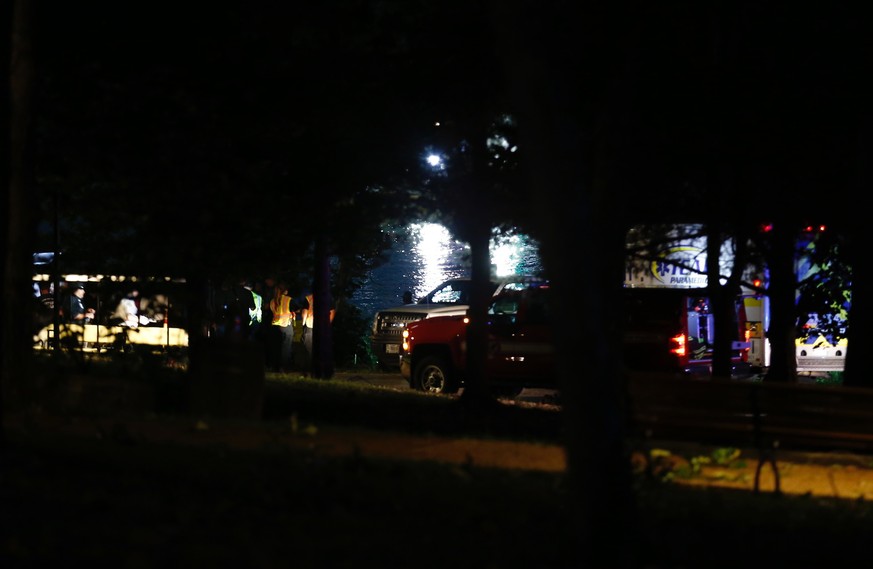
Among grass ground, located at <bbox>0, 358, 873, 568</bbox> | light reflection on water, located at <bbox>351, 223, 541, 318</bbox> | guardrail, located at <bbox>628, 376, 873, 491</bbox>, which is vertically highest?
light reflection on water, located at <bbox>351, 223, 541, 318</bbox>

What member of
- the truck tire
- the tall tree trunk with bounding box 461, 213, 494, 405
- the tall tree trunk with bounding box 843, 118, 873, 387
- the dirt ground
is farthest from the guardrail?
the truck tire

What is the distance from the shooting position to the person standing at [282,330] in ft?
78.9

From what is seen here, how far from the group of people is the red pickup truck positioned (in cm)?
278

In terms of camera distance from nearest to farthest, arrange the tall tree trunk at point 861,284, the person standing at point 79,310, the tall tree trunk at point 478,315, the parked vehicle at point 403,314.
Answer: the tall tree trunk at point 861,284, the person standing at point 79,310, the tall tree trunk at point 478,315, the parked vehicle at point 403,314

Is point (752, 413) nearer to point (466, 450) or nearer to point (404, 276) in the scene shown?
point (466, 450)

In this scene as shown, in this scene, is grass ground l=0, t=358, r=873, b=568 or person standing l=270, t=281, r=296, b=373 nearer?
grass ground l=0, t=358, r=873, b=568

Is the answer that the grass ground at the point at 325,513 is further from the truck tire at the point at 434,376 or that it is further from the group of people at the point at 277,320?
the group of people at the point at 277,320

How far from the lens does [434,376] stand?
20625 mm

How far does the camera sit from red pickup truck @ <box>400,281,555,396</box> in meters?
19.2

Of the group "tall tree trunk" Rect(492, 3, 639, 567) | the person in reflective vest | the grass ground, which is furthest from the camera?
the person in reflective vest

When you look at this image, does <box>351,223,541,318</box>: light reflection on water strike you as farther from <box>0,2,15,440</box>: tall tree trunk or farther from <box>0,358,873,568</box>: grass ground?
<box>0,358,873,568</box>: grass ground

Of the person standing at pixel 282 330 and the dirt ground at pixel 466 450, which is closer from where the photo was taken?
the dirt ground at pixel 466 450

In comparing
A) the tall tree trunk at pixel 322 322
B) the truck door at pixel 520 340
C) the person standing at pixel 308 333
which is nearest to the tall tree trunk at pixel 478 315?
the truck door at pixel 520 340

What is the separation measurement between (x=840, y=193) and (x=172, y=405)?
9761 mm
